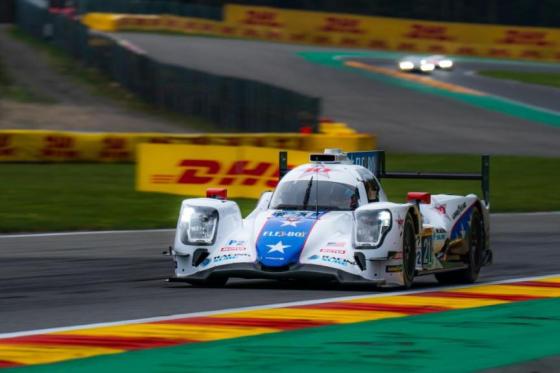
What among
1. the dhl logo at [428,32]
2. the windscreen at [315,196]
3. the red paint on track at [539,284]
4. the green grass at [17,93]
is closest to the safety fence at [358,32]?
the dhl logo at [428,32]

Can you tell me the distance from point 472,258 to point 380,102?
3151 cm

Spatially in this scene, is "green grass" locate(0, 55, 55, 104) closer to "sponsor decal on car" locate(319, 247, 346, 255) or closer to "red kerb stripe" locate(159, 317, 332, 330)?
"sponsor decal on car" locate(319, 247, 346, 255)

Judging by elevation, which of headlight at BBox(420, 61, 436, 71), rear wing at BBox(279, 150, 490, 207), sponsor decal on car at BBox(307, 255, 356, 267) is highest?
headlight at BBox(420, 61, 436, 71)

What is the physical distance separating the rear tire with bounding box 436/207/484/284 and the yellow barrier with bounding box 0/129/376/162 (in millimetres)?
13707

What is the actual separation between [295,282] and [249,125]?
71.8 ft

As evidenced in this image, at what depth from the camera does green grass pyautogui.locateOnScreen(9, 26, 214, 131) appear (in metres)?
38.1

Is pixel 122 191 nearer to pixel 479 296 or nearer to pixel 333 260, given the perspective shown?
pixel 333 260

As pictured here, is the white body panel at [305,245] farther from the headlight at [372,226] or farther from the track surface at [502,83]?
the track surface at [502,83]

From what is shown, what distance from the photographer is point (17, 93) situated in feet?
138

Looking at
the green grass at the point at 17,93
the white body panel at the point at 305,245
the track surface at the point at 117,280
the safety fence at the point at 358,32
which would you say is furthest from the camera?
the safety fence at the point at 358,32

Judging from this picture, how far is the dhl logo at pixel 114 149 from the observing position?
95.6 feet

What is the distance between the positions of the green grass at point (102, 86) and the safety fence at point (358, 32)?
15.4m

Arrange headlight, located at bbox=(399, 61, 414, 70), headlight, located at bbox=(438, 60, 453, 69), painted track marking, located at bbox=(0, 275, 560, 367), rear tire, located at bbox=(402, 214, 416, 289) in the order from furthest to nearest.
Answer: headlight, located at bbox=(438, 60, 453, 69) → headlight, located at bbox=(399, 61, 414, 70) → rear tire, located at bbox=(402, 214, 416, 289) → painted track marking, located at bbox=(0, 275, 560, 367)

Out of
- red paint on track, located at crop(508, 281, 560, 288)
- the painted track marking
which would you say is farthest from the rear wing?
the painted track marking
